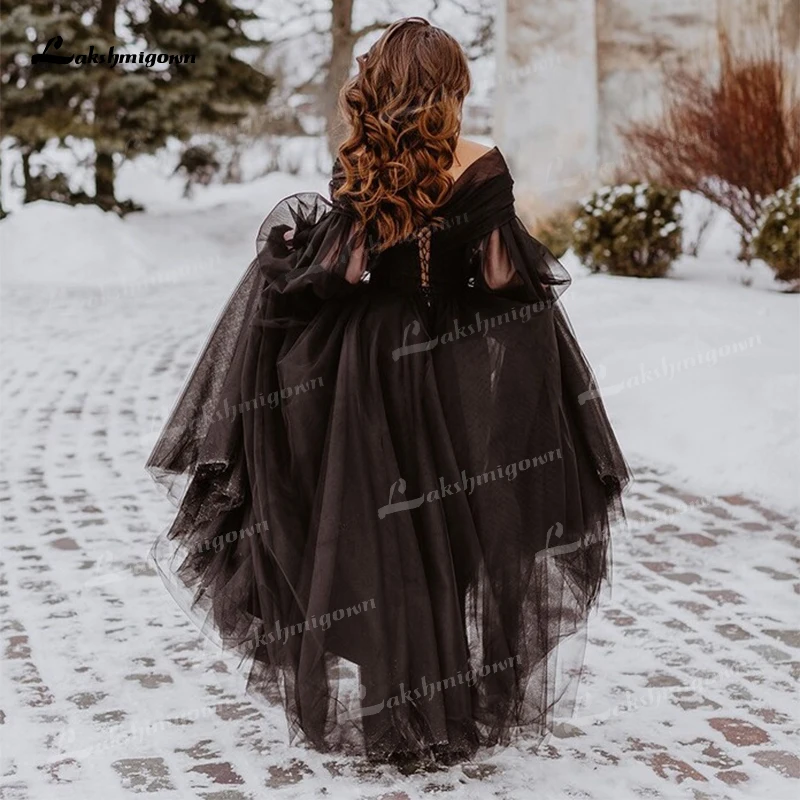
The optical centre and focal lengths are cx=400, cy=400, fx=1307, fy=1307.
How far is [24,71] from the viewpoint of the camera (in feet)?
54.9

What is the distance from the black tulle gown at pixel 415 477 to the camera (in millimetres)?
3385

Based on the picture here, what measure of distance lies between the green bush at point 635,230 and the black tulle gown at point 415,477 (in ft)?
25.6

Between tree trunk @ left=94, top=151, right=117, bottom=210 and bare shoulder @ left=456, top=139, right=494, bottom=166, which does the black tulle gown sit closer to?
bare shoulder @ left=456, top=139, right=494, bottom=166

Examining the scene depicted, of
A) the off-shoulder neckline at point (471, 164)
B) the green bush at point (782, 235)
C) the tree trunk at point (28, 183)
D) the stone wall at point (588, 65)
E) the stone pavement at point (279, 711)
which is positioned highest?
the stone wall at point (588, 65)

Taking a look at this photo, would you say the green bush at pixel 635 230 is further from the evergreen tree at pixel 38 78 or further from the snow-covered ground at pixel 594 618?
the evergreen tree at pixel 38 78

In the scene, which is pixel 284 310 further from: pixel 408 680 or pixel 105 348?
pixel 105 348

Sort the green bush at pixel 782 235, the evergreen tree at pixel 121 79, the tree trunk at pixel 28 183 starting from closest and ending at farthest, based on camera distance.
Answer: the green bush at pixel 782 235
the evergreen tree at pixel 121 79
the tree trunk at pixel 28 183

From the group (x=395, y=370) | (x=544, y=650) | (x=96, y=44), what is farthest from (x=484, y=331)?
(x=96, y=44)

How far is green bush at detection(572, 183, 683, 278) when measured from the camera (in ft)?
36.7

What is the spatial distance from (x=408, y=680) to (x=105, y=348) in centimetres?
840

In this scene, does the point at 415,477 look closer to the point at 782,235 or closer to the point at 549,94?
the point at 782,235

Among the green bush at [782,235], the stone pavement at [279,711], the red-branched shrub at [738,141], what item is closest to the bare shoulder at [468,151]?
the stone pavement at [279,711]

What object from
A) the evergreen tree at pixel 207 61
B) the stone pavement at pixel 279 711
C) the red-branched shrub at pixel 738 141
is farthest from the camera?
the evergreen tree at pixel 207 61

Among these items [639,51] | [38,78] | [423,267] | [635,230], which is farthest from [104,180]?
[423,267]
